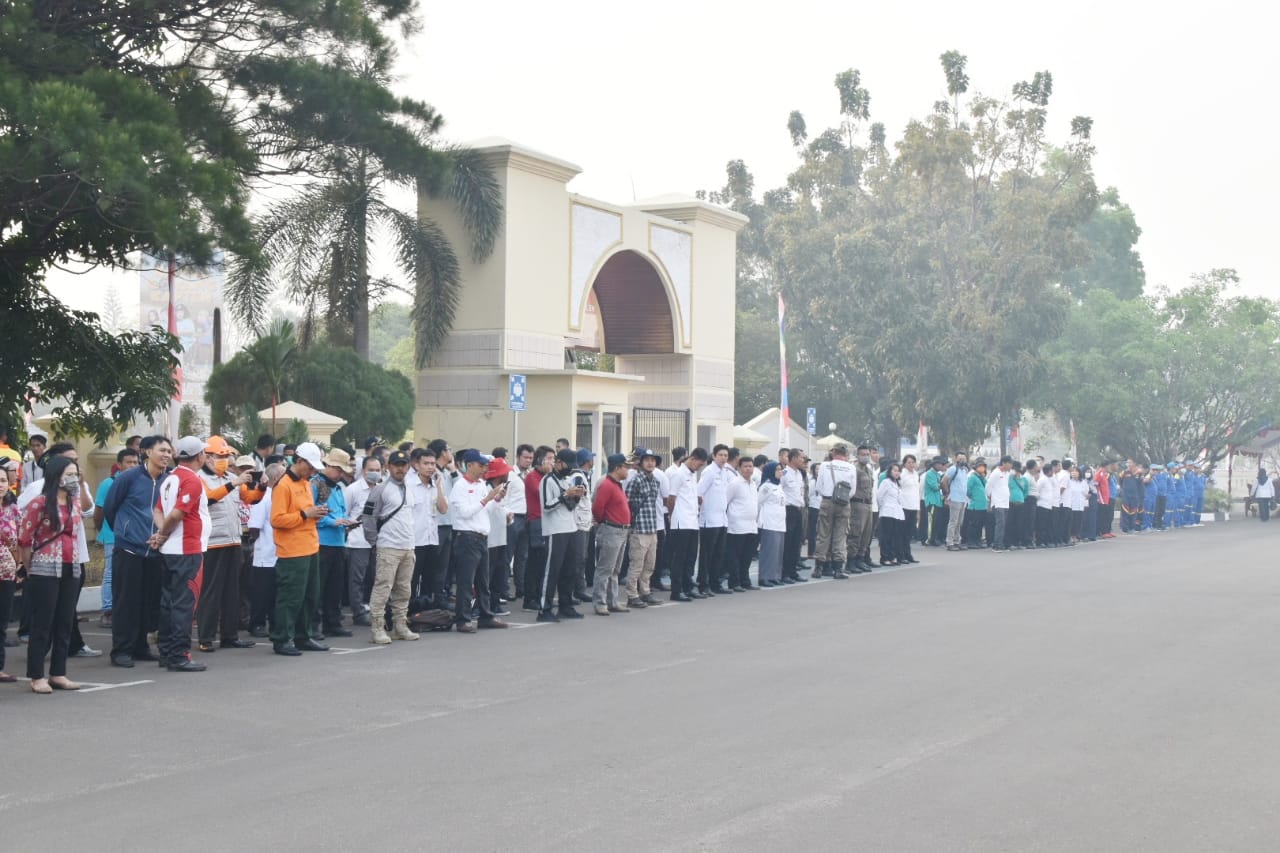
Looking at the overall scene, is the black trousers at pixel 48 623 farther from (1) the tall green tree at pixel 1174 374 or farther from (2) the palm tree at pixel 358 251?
(1) the tall green tree at pixel 1174 374

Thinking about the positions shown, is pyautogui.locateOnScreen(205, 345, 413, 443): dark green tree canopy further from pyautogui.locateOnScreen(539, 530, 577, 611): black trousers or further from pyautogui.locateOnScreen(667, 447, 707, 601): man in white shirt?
pyautogui.locateOnScreen(539, 530, 577, 611): black trousers

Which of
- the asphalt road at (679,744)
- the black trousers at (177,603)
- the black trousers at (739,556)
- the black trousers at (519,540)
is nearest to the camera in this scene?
the asphalt road at (679,744)

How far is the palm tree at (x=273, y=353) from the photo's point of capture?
961 inches

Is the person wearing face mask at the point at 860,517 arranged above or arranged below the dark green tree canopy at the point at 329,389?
below

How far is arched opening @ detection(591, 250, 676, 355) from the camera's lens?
106 feet

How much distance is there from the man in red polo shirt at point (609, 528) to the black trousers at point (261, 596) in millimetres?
3771

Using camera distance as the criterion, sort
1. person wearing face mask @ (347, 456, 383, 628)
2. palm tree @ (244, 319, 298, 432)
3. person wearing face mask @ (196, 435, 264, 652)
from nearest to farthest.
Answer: person wearing face mask @ (196, 435, 264, 652)
person wearing face mask @ (347, 456, 383, 628)
palm tree @ (244, 319, 298, 432)

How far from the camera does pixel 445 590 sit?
596 inches

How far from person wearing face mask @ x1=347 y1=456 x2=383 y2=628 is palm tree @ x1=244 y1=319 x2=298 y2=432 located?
1057cm

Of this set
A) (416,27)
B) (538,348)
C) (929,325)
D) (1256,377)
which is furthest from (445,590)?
(1256,377)

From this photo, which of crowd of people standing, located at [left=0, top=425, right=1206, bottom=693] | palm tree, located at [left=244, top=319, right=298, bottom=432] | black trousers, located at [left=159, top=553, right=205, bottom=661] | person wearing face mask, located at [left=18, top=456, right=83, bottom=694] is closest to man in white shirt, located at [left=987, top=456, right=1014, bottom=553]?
crowd of people standing, located at [left=0, top=425, right=1206, bottom=693]

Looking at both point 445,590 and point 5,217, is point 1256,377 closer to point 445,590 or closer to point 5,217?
point 445,590

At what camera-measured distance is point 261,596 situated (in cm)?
1300

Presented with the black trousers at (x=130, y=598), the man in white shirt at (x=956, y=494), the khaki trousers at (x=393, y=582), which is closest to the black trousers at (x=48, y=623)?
the black trousers at (x=130, y=598)
